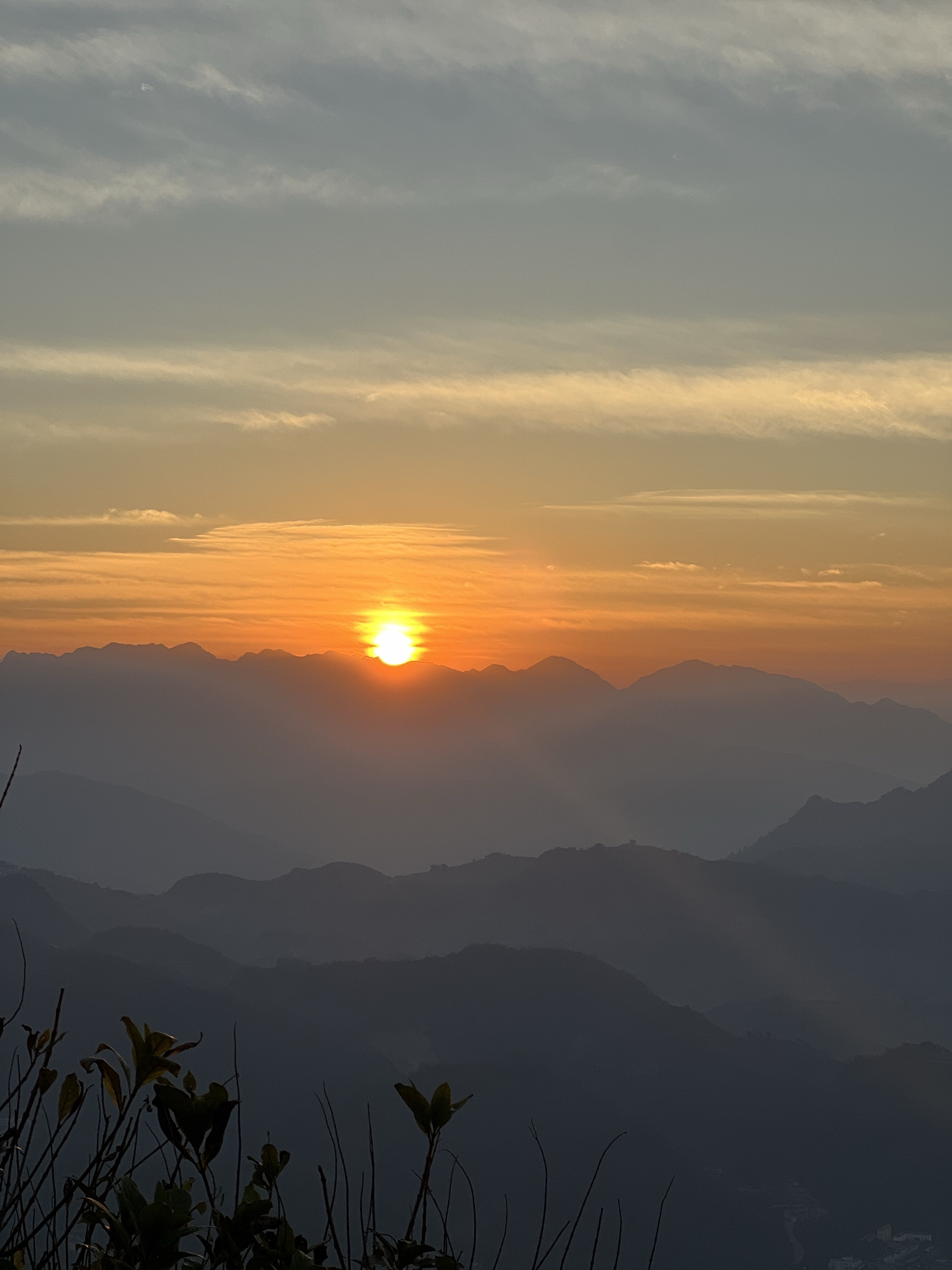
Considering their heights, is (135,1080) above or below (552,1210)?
above

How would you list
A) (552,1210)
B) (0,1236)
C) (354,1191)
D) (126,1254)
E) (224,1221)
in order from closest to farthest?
1. (126,1254)
2. (224,1221)
3. (0,1236)
4. (354,1191)
5. (552,1210)

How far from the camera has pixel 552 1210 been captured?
196250 mm

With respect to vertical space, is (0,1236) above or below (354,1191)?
above

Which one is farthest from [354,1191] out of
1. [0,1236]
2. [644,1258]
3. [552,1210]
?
[0,1236]

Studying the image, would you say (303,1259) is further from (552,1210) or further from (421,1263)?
(552,1210)

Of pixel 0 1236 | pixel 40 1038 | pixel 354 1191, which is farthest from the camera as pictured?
pixel 354 1191

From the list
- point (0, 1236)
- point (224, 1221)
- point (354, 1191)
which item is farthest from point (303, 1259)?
point (354, 1191)

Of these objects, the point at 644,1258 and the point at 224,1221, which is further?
the point at 644,1258

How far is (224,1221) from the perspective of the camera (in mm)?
3912

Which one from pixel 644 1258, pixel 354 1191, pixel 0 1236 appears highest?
pixel 0 1236

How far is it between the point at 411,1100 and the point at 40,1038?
4.59 feet

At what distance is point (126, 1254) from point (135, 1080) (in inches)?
23.7

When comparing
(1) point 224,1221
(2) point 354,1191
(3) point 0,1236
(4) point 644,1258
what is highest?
(1) point 224,1221

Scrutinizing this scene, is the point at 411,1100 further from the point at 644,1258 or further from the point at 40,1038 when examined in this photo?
the point at 644,1258
